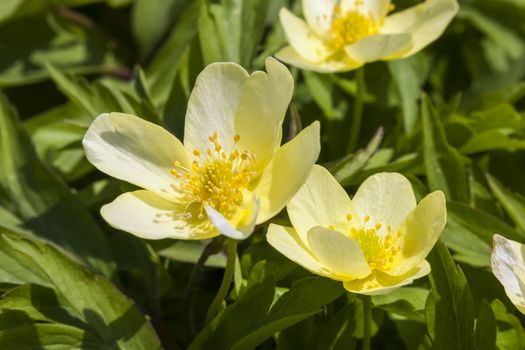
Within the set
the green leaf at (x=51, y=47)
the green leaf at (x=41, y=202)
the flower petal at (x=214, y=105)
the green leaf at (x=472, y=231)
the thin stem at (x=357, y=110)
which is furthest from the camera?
the green leaf at (x=51, y=47)

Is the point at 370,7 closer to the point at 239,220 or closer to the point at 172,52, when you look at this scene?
the point at 172,52

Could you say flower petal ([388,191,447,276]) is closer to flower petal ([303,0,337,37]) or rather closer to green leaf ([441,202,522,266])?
green leaf ([441,202,522,266])

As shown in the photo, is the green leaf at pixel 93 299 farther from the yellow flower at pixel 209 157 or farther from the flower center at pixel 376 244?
the flower center at pixel 376 244

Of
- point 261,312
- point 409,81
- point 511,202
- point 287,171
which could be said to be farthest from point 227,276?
point 409,81

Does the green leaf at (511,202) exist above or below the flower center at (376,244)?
below

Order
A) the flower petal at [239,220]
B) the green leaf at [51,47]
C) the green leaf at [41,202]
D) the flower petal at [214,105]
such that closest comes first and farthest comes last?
the flower petal at [239,220] < the flower petal at [214,105] < the green leaf at [41,202] < the green leaf at [51,47]

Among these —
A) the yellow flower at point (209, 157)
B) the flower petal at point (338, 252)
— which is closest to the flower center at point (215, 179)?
the yellow flower at point (209, 157)

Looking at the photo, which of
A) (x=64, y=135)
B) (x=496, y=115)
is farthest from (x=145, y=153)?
(x=496, y=115)

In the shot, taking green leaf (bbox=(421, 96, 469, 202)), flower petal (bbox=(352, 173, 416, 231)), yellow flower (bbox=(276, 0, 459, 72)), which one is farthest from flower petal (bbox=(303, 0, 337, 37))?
flower petal (bbox=(352, 173, 416, 231))
